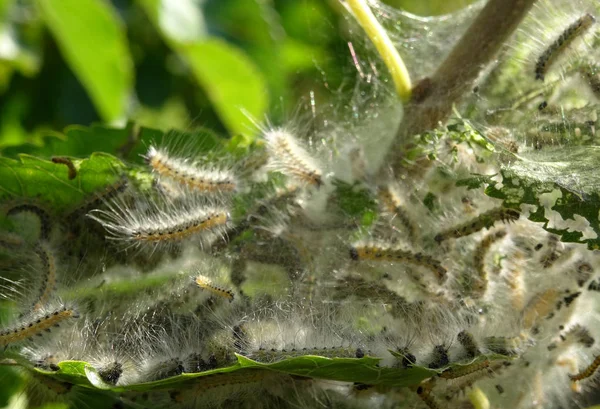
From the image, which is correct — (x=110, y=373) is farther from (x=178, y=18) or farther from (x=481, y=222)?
(x=178, y=18)

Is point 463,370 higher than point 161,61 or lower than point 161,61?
higher

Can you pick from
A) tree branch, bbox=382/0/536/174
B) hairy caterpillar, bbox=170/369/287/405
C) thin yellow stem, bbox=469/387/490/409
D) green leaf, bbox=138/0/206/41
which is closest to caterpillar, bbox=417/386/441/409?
thin yellow stem, bbox=469/387/490/409

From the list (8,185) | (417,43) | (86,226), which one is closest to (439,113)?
(417,43)

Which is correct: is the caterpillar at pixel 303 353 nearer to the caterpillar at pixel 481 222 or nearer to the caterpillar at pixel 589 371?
the caterpillar at pixel 481 222

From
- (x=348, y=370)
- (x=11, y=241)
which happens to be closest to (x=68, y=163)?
(x=11, y=241)

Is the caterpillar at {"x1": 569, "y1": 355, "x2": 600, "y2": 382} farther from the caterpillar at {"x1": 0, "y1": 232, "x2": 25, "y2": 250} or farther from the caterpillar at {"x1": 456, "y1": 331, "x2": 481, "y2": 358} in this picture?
the caterpillar at {"x1": 0, "y1": 232, "x2": 25, "y2": 250}

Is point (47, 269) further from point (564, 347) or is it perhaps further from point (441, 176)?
point (564, 347)
